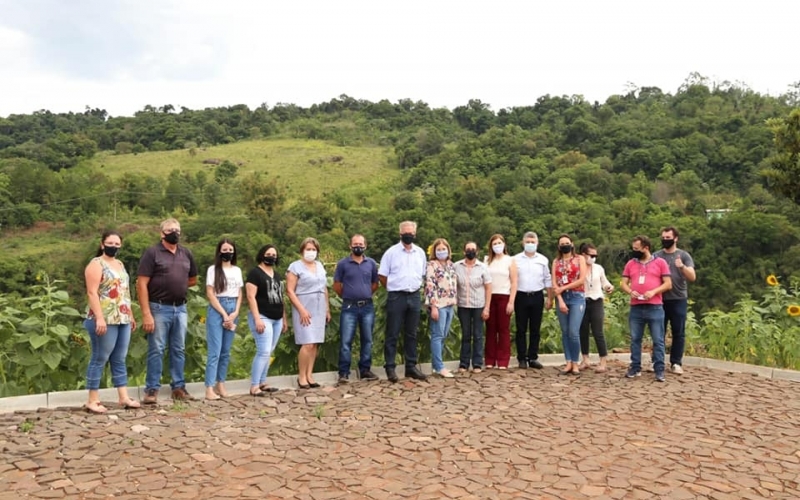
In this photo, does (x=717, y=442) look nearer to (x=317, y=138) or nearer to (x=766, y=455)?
(x=766, y=455)

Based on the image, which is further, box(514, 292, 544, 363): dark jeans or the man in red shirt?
box(514, 292, 544, 363): dark jeans

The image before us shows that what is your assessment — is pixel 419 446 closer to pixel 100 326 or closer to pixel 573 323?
pixel 100 326

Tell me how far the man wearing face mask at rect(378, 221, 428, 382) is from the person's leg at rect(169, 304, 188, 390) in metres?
1.91

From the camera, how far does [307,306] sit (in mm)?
5980

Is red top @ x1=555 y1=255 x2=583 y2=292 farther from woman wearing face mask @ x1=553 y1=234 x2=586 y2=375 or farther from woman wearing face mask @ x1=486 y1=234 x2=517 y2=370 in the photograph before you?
woman wearing face mask @ x1=486 y1=234 x2=517 y2=370

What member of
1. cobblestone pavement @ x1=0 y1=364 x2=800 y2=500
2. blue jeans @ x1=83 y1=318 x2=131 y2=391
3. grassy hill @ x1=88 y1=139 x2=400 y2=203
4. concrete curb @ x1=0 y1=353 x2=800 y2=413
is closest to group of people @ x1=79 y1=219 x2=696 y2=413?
blue jeans @ x1=83 y1=318 x2=131 y2=391

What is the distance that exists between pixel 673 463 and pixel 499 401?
173 cm

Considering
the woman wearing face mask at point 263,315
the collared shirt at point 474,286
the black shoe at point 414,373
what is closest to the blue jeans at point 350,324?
the black shoe at point 414,373

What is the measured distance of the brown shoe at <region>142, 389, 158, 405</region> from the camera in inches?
202

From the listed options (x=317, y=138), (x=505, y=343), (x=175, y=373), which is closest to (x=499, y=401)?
(x=505, y=343)

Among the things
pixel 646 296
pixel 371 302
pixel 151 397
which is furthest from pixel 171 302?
pixel 646 296

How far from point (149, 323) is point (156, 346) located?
0.75 ft

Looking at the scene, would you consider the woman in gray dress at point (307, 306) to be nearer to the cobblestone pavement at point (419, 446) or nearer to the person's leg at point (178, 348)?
the cobblestone pavement at point (419, 446)

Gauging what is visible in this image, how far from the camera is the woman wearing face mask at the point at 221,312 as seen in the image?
5488 mm
